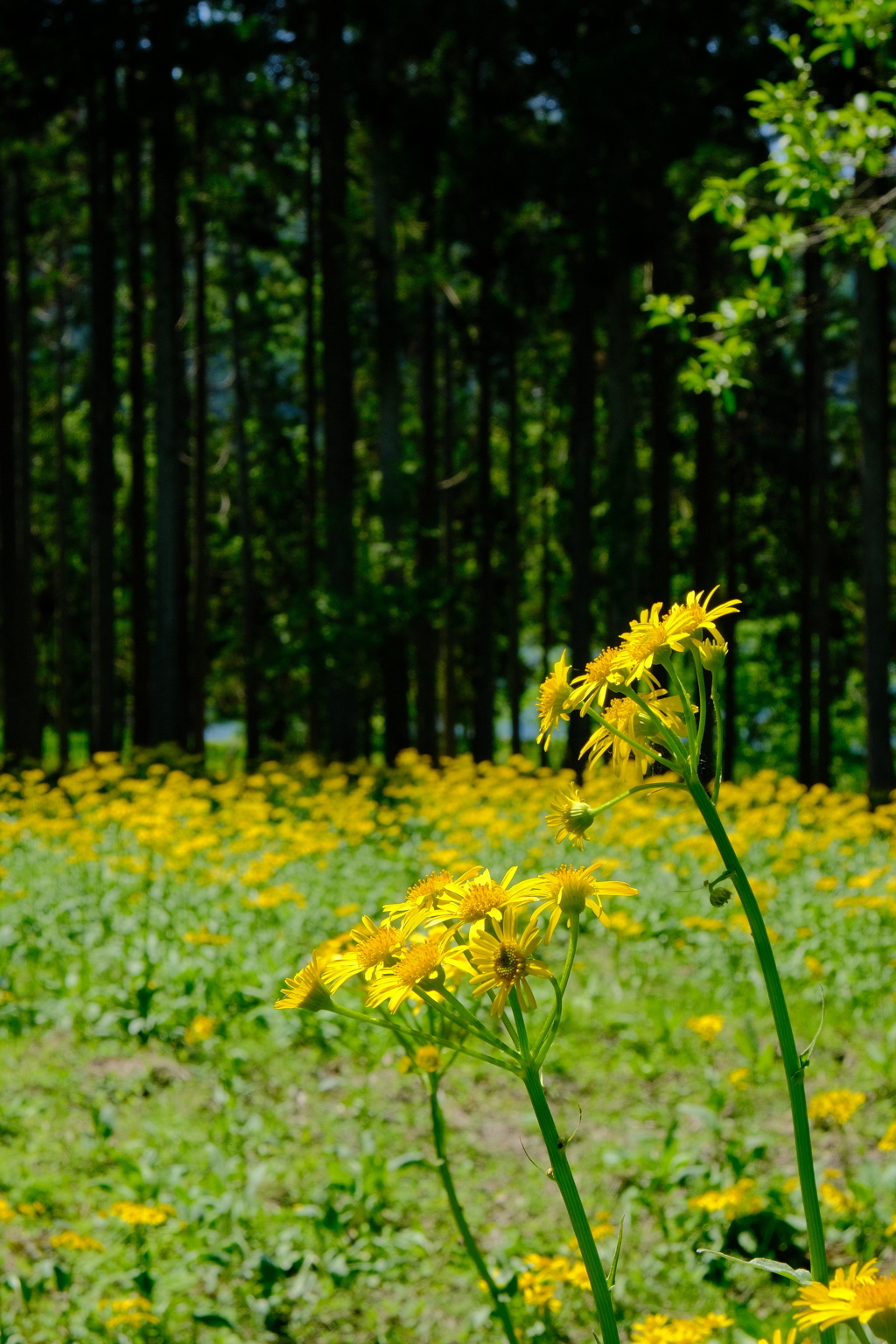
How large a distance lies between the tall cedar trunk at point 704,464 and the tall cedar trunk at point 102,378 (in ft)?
24.1

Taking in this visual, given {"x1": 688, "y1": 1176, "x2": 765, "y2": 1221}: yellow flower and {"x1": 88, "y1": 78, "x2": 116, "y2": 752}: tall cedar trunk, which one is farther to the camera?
{"x1": 88, "y1": 78, "x2": 116, "y2": 752}: tall cedar trunk

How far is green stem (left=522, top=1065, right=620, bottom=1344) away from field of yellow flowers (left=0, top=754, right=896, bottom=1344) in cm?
34

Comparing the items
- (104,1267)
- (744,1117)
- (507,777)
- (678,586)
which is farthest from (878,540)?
(678,586)

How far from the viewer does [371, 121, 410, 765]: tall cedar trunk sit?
1286cm

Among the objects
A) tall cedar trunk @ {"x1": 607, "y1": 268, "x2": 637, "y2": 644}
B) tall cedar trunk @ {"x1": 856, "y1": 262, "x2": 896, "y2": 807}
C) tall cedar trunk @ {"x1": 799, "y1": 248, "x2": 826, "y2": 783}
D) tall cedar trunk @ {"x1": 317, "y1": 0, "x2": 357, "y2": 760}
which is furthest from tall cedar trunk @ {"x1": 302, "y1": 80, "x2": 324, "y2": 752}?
tall cedar trunk @ {"x1": 799, "y1": 248, "x2": 826, "y2": 783}

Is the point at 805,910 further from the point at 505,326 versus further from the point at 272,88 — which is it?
the point at 272,88

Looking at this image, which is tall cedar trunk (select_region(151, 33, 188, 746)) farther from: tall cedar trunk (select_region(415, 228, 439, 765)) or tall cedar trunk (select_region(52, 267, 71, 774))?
tall cedar trunk (select_region(52, 267, 71, 774))

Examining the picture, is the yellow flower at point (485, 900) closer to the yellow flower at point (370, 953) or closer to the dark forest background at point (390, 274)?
the yellow flower at point (370, 953)

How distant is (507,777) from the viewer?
9.83 meters

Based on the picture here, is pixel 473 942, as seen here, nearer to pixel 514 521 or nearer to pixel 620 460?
pixel 620 460

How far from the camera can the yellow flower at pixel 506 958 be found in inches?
46.0

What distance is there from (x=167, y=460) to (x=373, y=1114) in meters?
11.2

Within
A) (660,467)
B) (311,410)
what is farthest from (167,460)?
(660,467)

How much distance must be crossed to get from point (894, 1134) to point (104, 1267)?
2377 mm
